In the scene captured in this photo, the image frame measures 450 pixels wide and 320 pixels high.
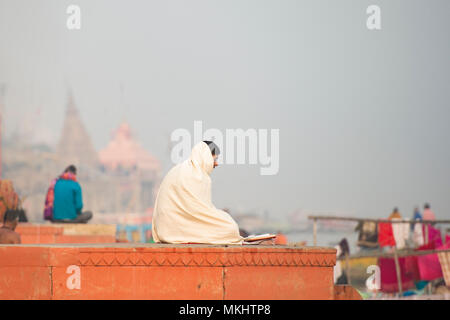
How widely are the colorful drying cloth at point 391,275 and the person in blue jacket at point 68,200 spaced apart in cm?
731

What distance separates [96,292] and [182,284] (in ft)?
2.60

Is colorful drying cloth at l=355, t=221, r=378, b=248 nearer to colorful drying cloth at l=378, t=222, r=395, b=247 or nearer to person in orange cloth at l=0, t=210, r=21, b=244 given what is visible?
colorful drying cloth at l=378, t=222, r=395, b=247

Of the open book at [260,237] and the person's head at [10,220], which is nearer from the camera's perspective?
the open book at [260,237]

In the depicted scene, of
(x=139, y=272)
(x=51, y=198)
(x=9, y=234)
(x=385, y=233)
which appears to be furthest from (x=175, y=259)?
(x=385, y=233)

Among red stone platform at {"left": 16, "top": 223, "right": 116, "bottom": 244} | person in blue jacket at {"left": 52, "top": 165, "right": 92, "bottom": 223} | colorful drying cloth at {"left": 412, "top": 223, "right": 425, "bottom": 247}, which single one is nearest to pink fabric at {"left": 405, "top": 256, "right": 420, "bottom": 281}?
colorful drying cloth at {"left": 412, "top": 223, "right": 425, "bottom": 247}

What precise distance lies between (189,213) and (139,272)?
1339 mm

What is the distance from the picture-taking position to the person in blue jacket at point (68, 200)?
55.3 ft

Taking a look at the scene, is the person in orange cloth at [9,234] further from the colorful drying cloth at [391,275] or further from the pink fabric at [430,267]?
the colorful drying cloth at [391,275]

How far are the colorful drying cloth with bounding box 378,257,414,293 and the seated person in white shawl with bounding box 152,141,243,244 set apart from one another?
11.2 m

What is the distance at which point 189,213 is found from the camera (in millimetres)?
9672

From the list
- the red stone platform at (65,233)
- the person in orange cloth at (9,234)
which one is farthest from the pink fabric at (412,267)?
the person in orange cloth at (9,234)

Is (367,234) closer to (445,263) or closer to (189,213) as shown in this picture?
(445,263)
